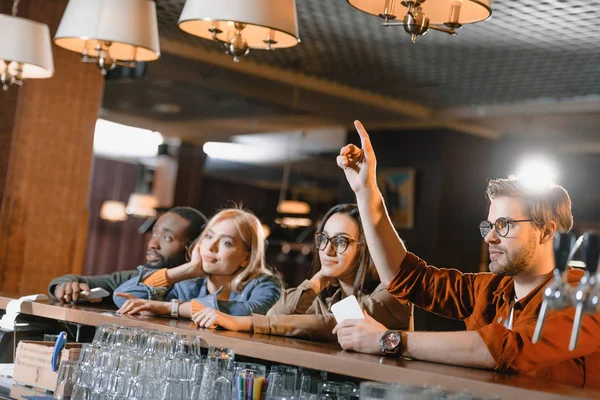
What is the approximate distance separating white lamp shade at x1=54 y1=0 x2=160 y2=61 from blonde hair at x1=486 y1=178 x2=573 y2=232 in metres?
1.75

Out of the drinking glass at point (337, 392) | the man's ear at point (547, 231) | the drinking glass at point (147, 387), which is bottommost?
the drinking glass at point (147, 387)

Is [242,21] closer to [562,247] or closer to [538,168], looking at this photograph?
[562,247]

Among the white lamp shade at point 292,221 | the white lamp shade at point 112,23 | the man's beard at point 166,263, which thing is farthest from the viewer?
the white lamp shade at point 292,221

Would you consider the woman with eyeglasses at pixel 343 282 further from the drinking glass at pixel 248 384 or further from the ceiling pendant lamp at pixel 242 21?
the ceiling pendant lamp at pixel 242 21

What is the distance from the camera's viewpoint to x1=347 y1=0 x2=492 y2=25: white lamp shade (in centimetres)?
307

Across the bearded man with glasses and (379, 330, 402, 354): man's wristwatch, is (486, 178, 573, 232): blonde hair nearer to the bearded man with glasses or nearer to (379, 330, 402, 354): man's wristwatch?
the bearded man with glasses

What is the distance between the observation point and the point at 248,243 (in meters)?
3.69

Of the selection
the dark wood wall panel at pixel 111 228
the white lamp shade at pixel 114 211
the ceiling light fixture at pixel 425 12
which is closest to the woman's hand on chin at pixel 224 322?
the ceiling light fixture at pixel 425 12

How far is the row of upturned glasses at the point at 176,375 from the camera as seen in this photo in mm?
2236

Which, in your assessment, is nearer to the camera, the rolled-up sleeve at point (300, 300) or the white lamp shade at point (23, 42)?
the rolled-up sleeve at point (300, 300)

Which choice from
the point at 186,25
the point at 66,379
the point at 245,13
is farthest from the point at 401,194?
the point at 66,379

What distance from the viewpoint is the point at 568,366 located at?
2.43 m

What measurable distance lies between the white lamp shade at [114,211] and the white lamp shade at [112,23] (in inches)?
376

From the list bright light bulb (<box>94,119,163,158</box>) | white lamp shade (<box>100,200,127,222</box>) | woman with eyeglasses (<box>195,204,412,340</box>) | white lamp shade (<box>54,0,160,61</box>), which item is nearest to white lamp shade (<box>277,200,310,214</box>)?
bright light bulb (<box>94,119,163,158</box>)
